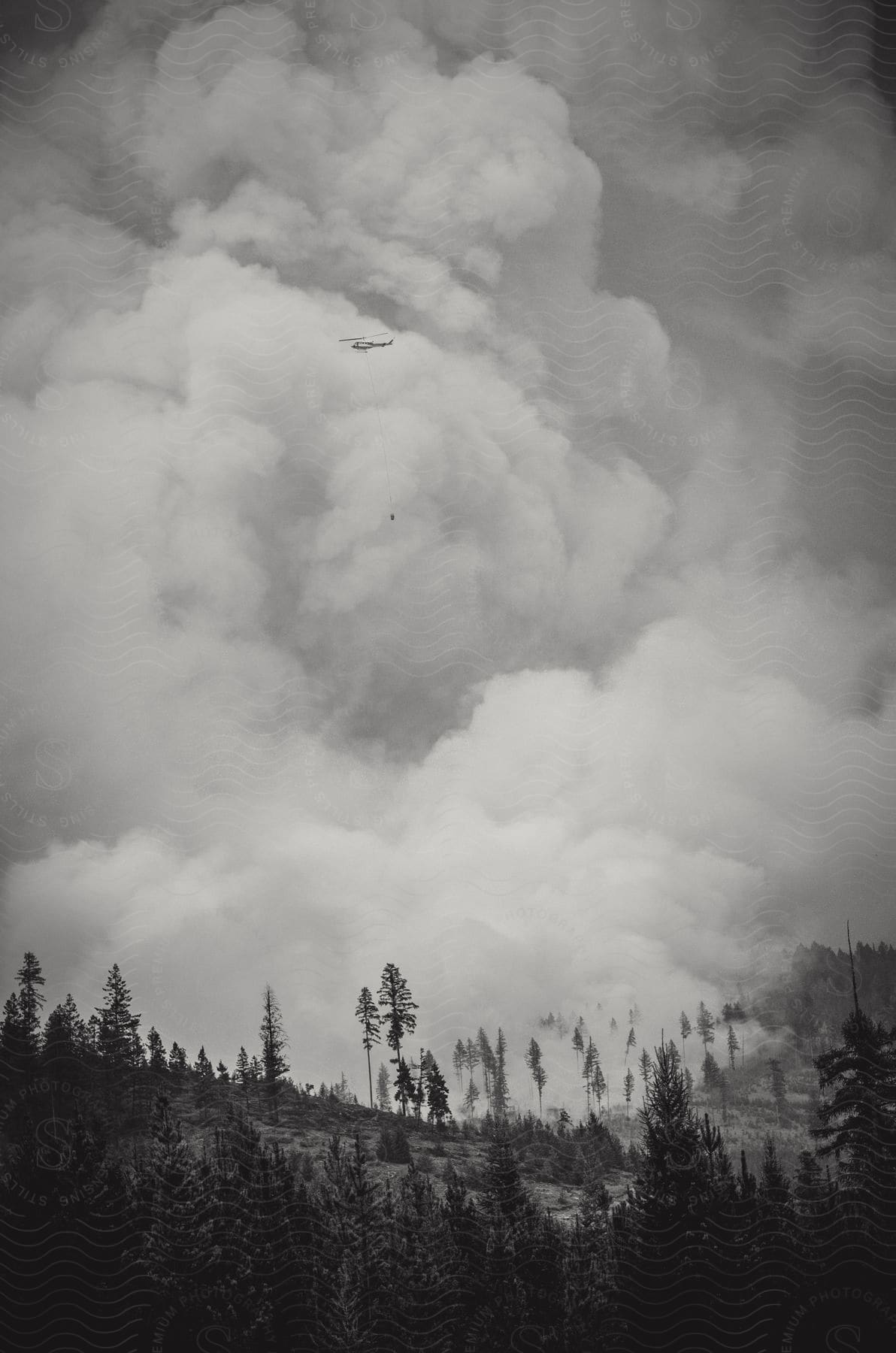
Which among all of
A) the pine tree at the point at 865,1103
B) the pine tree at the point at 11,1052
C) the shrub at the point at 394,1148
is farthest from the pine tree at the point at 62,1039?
the pine tree at the point at 865,1103

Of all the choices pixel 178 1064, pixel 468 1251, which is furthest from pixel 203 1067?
pixel 468 1251

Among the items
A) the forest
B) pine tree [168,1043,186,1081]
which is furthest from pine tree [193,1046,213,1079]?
the forest

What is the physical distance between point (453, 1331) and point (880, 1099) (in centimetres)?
2582

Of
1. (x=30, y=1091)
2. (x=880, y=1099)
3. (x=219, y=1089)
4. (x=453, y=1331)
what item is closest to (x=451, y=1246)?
(x=453, y=1331)

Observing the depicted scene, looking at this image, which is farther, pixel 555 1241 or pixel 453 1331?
pixel 555 1241

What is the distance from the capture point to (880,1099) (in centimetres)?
3014

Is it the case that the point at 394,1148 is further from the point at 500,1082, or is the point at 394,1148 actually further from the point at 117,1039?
the point at 500,1082

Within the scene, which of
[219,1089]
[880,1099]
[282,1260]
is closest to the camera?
[880,1099]

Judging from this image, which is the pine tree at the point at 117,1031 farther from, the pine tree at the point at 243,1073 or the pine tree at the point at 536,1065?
the pine tree at the point at 536,1065

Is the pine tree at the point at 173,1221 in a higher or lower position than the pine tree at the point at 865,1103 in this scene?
lower

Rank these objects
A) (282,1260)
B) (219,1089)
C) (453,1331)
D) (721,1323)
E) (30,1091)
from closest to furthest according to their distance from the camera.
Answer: (721,1323)
(453,1331)
(282,1260)
(30,1091)
(219,1089)

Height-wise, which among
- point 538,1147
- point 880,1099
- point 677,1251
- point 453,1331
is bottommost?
point 538,1147

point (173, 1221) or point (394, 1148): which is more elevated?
point (173, 1221)

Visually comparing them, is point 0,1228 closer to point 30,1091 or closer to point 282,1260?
point 282,1260
